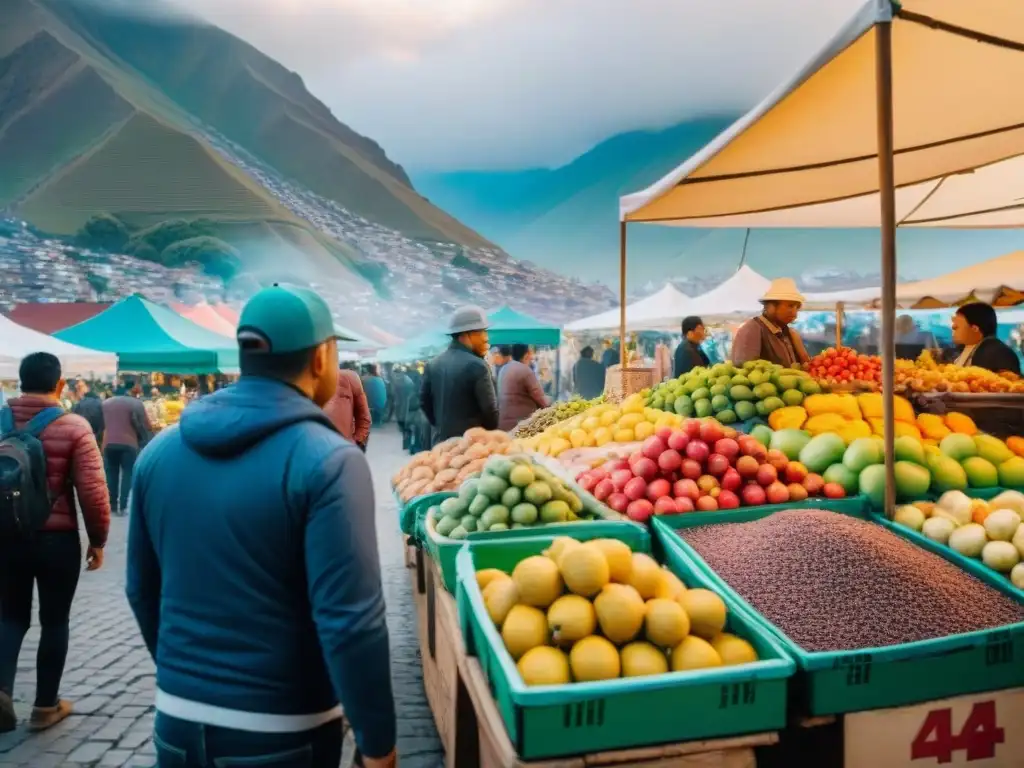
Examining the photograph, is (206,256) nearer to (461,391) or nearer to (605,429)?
(461,391)

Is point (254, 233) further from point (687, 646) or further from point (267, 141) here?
point (687, 646)

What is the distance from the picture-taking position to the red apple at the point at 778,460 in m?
3.43

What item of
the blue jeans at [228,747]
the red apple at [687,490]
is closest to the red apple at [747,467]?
the red apple at [687,490]

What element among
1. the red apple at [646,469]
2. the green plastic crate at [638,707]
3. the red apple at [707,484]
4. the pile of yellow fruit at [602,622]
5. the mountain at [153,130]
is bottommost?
the green plastic crate at [638,707]

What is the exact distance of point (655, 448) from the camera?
3.48 m

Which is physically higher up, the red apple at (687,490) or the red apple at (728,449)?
the red apple at (728,449)

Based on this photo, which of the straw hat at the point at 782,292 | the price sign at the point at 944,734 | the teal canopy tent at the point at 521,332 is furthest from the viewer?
the teal canopy tent at the point at 521,332

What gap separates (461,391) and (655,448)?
7.41 feet

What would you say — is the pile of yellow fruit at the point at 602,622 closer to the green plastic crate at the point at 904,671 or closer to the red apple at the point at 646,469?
the green plastic crate at the point at 904,671

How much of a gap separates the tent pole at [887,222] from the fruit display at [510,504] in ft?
3.97

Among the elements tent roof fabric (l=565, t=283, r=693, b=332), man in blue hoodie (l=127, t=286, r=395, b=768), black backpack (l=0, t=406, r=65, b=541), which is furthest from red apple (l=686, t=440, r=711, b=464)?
tent roof fabric (l=565, t=283, r=693, b=332)

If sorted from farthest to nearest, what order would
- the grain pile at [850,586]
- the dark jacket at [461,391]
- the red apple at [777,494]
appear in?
the dark jacket at [461,391] < the red apple at [777,494] < the grain pile at [850,586]

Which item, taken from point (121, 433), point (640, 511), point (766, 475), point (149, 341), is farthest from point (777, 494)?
point (149, 341)

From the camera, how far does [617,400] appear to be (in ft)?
21.9
